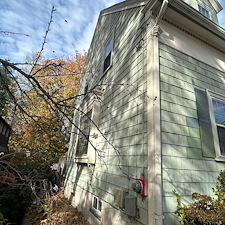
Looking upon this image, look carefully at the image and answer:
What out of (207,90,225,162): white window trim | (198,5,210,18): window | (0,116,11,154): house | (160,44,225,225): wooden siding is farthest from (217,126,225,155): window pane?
(0,116,11,154): house

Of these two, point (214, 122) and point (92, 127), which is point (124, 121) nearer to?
point (92, 127)

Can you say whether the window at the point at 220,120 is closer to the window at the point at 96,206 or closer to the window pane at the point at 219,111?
the window pane at the point at 219,111

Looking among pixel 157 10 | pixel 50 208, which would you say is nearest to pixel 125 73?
pixel 157 10

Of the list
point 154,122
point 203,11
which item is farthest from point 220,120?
point 203,11

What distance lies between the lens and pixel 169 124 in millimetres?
2826

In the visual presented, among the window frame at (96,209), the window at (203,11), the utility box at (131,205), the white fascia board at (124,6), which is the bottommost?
the window frame at (96,209)

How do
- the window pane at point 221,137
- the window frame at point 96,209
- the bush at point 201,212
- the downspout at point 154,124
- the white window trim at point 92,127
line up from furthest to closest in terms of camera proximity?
the white window trim at point 92,127 → the window frame at point 96,209 → the window pane at point 221,137 → the downspout at point 154,124 → the bush at point 201,212

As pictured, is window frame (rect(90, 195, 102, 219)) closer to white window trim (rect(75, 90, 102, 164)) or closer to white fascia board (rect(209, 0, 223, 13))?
white window trim (rect(75, 90, 102, 164))

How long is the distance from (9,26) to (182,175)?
3533mm

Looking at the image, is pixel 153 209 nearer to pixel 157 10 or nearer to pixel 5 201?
pixel 157 10

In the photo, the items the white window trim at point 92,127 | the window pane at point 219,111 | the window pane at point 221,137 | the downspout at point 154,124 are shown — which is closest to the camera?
the downspout at point 154,124

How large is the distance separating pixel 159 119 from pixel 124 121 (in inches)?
43.0

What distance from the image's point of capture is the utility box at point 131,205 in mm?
2468

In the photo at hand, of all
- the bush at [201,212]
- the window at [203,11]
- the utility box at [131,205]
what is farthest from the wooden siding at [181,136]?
the window at [203,11]
